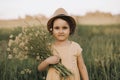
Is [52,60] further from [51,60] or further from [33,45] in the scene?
[33,45]

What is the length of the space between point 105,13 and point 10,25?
1.23 meters

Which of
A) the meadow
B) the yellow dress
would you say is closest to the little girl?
the yellow dress

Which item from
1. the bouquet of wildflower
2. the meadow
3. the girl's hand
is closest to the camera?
the girl's hand

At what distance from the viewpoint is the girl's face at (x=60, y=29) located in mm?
2802

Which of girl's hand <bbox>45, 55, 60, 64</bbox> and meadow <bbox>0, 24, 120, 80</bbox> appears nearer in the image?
girl's hand <bbox>45, 55, 60, 64</bbox>

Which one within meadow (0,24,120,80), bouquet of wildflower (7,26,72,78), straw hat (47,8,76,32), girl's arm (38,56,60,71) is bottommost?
meadow (0,24,120,80)

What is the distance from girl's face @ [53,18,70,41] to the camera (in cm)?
280

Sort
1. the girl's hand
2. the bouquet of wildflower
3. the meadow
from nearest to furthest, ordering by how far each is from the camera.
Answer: the girl's hand → the bouquet of wildflower → the meadow

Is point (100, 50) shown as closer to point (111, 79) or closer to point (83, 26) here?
point (111, 79)

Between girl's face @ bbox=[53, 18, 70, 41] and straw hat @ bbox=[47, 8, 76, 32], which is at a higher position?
straw hat @ bbox=[47, 8, 76, 32]

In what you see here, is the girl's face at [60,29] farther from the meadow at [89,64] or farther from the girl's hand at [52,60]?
the meadow at [89,64]

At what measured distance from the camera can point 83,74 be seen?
2926 millimetres

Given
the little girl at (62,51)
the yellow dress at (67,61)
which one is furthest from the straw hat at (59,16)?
the yellow dress at (67,61)

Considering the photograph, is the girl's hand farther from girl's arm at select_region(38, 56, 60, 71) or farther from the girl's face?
the girl's face
